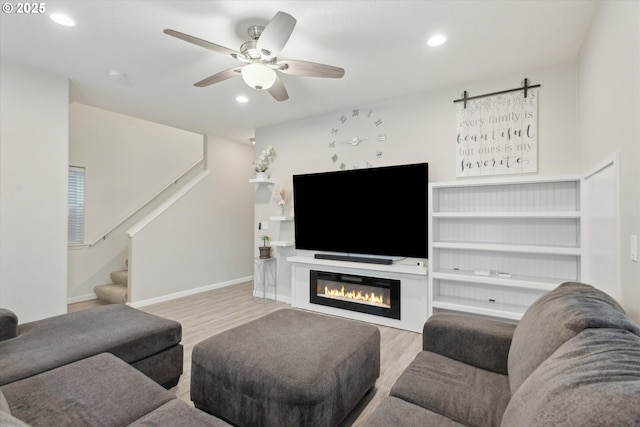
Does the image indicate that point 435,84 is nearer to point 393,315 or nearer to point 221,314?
point 393,315

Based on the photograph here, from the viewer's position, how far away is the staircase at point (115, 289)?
418cm

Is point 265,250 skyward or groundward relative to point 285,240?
groundward

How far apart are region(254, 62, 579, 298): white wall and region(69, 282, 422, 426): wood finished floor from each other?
733 millimetres

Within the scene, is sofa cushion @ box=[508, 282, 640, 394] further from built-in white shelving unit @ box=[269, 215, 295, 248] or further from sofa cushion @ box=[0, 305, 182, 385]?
built-in white shelving unit @ box=[269, 215, 295, 248]

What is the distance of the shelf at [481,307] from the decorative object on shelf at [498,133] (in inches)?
53.4

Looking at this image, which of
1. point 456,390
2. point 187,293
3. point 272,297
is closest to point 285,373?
point 456,390

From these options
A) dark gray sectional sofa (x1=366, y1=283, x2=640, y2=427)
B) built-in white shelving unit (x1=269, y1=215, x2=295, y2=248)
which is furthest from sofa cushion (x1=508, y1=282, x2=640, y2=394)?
built-in white shelving unit (x1=269, y1=215, x2=295, y2=248)

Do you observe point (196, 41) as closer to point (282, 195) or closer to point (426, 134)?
point (426, 134)

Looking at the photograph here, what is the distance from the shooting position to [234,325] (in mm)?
3498

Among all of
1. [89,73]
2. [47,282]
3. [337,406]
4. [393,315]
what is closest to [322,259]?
[393,315]

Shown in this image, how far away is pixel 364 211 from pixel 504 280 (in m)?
1.63

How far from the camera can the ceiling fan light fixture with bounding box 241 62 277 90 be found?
222 centimetres

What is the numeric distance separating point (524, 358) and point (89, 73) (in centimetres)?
416

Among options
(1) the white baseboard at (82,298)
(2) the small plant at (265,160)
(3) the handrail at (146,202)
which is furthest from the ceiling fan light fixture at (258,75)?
(1) the white baseboard at (82,298)
